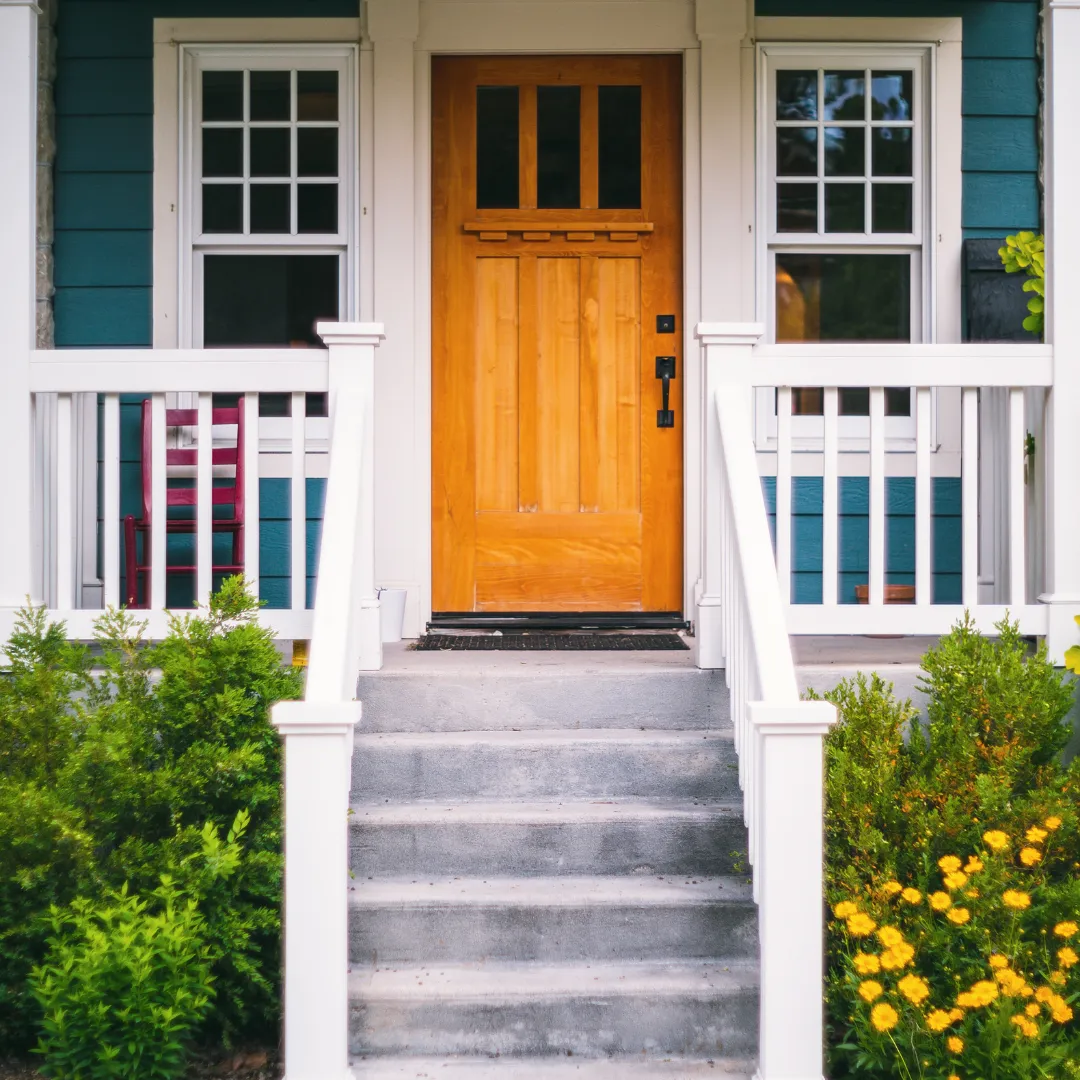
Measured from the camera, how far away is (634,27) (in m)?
4.58

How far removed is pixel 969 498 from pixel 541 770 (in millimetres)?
1497

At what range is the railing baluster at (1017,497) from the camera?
348cm

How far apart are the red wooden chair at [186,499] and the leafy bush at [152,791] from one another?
1.23 meters

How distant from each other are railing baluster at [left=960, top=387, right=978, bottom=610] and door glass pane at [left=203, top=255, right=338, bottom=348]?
249 centimetres

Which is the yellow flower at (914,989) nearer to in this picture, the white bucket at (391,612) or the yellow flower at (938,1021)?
the yellow flower at (938,1021)

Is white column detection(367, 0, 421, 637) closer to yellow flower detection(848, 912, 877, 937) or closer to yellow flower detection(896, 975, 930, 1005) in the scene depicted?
yellow flower detection(848, 912, 877, 937)

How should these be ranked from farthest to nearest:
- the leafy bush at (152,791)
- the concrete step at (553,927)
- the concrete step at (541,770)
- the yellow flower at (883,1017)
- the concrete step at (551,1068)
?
the concrete step at (541,770), the concrete step at (553,927), the leafy bush at (152,791), the concrete step at (551,1068), the yellow flower at (883,1017)

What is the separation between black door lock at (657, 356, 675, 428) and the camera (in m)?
4.67

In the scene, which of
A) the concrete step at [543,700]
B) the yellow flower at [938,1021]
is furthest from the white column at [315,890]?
the yellow flower at [938,1021]

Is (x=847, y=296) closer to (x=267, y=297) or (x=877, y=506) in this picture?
(x=877, y=506)

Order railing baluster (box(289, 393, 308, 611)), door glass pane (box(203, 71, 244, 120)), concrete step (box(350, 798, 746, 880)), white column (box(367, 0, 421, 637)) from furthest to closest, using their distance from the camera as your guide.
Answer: door glass pane (box(203, 71, 244, 120)) → white column (box(367, 0, 421, 637)) → railing baluster (box(289, 393, 308, 611)) → concrete step (box(350, 798, 746, 880))

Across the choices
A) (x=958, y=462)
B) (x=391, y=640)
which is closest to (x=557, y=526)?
(x=391, y=640)

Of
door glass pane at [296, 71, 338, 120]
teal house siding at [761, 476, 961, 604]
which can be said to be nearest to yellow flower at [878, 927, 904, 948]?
teal house siding at [761, 476, 961, 604]

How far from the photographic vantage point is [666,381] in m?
4.68
